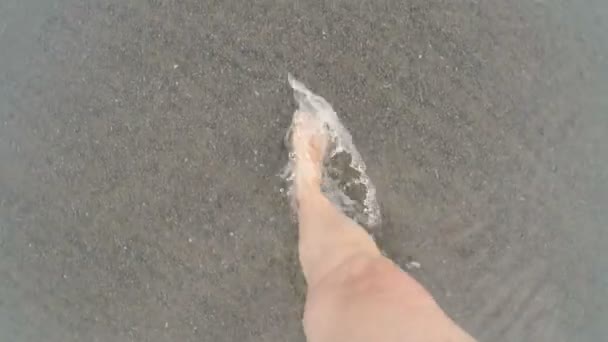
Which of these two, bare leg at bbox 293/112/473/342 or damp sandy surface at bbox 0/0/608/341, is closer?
bare leg at bbox 293/112/473/342

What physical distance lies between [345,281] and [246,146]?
0.59 m

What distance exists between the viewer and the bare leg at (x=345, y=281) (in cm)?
246

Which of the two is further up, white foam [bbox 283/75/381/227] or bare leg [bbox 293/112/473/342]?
white foam [bbox 283/75/381/227]

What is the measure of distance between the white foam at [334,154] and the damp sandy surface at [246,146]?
34mm

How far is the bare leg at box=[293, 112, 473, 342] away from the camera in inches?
96.9

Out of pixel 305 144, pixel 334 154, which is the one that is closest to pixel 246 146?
pixel 305 144

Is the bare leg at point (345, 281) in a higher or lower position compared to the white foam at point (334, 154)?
lower

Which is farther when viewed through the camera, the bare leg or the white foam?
the white foam

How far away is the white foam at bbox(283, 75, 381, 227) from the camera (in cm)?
265

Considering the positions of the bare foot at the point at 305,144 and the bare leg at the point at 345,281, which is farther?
the bare foot at the point at 305,144

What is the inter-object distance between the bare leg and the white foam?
0.10 ft

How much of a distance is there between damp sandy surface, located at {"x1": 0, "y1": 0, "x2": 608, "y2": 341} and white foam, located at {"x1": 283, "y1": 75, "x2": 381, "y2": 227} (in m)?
0.03

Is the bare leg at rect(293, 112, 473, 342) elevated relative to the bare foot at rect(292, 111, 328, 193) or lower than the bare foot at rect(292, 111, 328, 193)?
lower

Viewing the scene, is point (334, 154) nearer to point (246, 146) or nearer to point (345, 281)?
point (246, 146)
